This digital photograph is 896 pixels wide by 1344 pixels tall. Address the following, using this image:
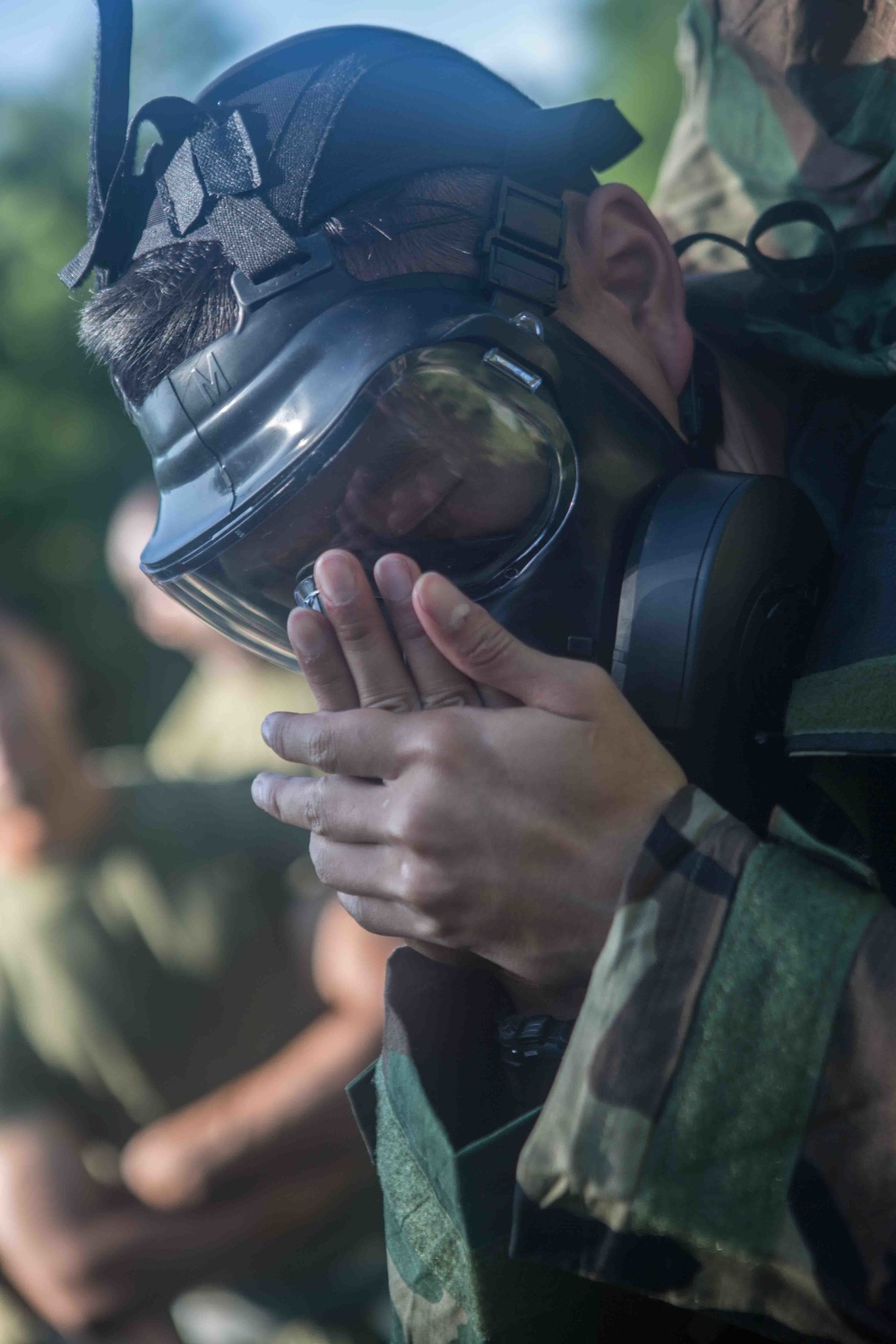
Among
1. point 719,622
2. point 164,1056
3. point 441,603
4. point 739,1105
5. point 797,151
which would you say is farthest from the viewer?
point 164,1056

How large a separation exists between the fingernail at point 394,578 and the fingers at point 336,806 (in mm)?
152

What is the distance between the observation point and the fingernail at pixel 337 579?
0.88 m

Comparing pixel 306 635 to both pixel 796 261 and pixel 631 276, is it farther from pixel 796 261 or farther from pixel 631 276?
pixel 796 261

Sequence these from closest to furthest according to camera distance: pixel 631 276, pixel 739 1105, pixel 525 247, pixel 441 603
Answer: pixel 739 1105 < pixel 441 603 < pixel 525 247 < pixel 631 276

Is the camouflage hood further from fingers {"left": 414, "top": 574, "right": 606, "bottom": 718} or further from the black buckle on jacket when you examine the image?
fingers {"left": 414, "top": 574, "right": 606, "bottom": 718}

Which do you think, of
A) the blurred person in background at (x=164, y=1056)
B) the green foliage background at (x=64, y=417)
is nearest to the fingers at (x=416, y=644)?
the blurred person in background at (x=164, y=1056)

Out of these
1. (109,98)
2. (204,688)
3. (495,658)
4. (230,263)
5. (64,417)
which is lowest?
(204,688)

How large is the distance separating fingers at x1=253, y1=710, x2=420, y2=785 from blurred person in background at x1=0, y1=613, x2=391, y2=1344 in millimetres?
1184

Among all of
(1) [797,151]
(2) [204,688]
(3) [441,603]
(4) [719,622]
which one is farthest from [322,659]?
(2) [204,688]

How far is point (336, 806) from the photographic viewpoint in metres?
0.92

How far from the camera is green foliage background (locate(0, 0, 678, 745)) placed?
5117 mm

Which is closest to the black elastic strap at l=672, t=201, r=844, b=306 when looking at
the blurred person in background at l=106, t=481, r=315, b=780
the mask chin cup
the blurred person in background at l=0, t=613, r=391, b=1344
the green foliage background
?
the mask chin cup

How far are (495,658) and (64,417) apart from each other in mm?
4983

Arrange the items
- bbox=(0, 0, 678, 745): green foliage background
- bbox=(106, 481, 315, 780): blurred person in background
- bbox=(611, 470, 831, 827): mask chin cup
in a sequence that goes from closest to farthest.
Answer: bbox=(611, 470, 831, 827): mask chin cup → bbox=(106, 481, 315, 780): blurred person in background → bbox=(0, 0, 678, 745): green foliage background
